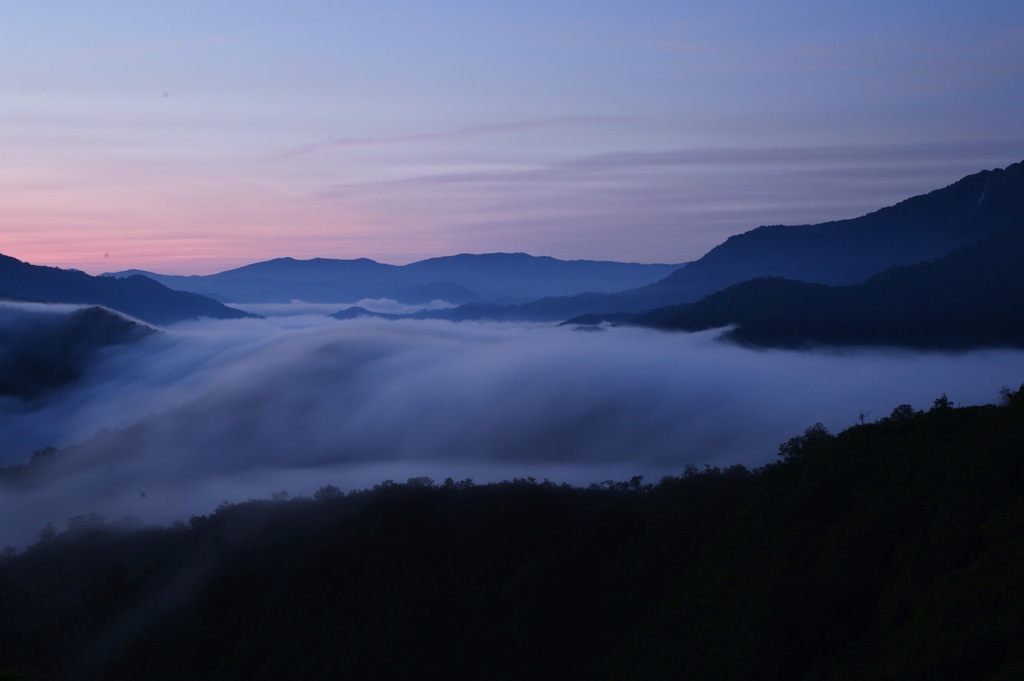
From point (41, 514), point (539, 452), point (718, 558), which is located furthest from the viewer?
point (539, 452)

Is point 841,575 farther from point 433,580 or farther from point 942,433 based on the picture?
point 433,580

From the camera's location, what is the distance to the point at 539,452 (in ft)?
519

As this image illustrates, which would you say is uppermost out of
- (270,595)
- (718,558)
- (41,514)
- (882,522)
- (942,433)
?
(942,433)

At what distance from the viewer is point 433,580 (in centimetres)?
5459

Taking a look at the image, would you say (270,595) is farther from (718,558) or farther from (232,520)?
(718,558)

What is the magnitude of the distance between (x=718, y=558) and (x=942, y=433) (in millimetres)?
14986

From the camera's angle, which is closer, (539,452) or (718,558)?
(718,558)

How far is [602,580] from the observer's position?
53.0 metres

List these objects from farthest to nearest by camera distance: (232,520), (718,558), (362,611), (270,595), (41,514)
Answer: (41,514) → (232,520) → (270,595) → (362,611) → (718,558)

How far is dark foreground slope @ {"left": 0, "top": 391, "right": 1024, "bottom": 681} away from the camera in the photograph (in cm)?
3806

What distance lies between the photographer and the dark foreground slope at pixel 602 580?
3806 centimetres

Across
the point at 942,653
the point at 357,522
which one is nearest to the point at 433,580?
the point at 357,522

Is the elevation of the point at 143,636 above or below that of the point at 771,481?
below

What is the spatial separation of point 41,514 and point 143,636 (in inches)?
2936
